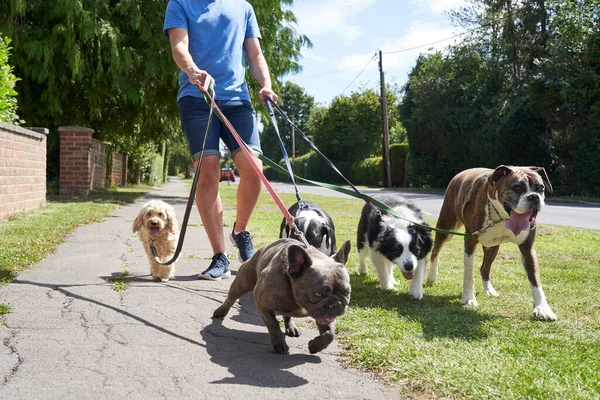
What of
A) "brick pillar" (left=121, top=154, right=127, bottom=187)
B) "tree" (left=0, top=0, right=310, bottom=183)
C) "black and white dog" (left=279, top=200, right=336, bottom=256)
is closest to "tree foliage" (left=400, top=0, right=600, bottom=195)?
"tree" (left=0, top=0, right=310, bottom=183)

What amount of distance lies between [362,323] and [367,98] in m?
52.1

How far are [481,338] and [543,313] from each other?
0.79 metres

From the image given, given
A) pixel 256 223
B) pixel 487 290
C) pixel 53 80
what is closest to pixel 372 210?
pixel 487 290

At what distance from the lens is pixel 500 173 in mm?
4414

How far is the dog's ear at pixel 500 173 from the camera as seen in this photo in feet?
14.3

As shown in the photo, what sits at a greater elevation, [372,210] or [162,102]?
[162,102]

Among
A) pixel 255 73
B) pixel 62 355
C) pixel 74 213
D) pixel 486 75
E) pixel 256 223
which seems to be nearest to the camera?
pixel 62 355

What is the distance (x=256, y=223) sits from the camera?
434 inches

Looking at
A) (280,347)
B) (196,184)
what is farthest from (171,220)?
(280,347)

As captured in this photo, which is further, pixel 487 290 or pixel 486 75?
pixel 486 75

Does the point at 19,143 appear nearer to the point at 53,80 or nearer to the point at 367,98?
the point at 53,80

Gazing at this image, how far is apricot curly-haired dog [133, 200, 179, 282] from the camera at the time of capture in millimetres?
5199

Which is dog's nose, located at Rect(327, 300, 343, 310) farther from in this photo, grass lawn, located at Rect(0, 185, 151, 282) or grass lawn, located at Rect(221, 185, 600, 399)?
grass lawn, located at Rect(0, 185, 151, 282)

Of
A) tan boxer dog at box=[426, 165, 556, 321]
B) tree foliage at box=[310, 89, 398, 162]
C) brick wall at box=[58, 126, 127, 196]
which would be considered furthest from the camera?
tree foliage at box=[310, 89, 398, 162]
